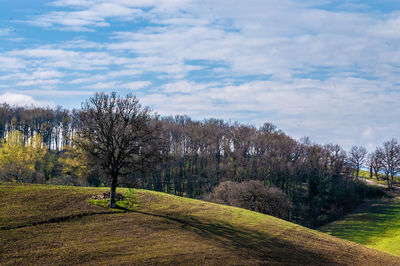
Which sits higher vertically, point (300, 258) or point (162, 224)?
point (162, 224)

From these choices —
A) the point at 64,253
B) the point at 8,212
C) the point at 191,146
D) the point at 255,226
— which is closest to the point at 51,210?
the point at 8,212

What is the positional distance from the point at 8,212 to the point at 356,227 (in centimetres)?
6992

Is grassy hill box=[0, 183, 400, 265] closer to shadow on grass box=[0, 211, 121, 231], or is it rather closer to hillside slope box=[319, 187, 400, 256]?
shadow on grass box=[0, 211, 121, 231]

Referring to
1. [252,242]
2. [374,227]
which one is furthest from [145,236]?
[374,227]

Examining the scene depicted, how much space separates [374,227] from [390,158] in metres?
54.1

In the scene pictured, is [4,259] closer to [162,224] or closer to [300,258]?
[162,224]

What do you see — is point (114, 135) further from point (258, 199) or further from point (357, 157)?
point (357, 157)

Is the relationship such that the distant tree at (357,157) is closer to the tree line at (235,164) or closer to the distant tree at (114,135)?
the tree line at (235,164)

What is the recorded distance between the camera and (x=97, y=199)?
40562 mm

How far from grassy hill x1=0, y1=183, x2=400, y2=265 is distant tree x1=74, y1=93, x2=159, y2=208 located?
5363mm

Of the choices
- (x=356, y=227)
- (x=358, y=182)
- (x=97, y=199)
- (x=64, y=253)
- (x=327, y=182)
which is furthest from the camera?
(x=358, y=182)

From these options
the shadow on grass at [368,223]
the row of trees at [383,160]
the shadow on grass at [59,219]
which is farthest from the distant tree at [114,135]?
the row of trees at [383,160]

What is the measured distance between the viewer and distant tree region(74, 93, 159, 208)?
38.4 meters

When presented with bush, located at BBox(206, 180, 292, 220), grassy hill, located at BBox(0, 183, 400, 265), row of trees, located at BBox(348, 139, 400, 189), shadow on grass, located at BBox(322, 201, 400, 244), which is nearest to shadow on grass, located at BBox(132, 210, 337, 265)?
grassy hill, located at BBox(0, 183, 400, 265)
